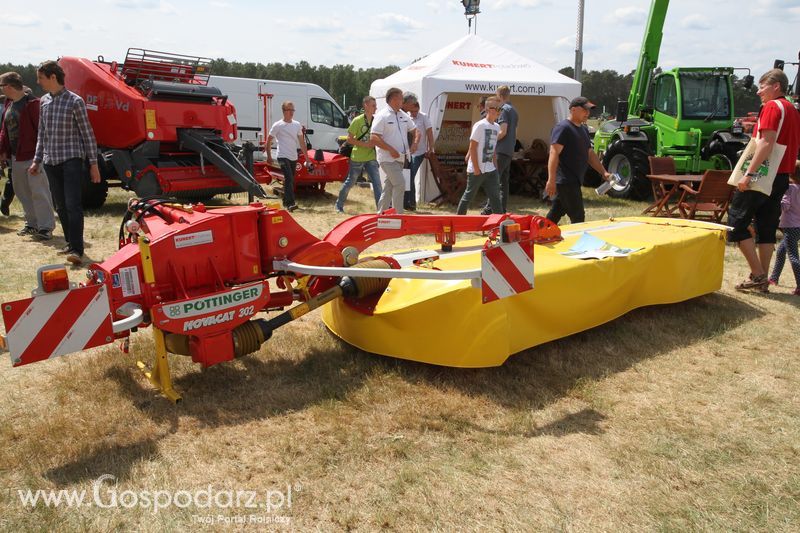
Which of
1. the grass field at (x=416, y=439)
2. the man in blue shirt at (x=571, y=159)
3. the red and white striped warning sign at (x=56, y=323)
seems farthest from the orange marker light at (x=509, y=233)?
the man in blue shirt at (x=571, y=159)

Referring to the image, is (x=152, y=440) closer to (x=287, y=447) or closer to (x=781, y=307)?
(x=287, y=447)

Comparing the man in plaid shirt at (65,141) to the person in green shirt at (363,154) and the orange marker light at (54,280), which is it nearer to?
the orange marker light at (54,280)

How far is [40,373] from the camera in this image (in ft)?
12.2

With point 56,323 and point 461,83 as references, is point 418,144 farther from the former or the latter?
point 56,323

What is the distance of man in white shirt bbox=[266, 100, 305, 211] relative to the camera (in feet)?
33.0

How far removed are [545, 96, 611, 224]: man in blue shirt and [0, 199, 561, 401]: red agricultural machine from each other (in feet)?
8.36

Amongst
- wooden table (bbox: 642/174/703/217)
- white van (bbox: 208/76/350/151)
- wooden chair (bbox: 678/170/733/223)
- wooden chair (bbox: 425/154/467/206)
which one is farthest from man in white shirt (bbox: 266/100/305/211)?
wooden chair (bbox: 678/170/733/223)

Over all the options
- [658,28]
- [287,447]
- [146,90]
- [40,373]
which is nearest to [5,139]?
[146,90]

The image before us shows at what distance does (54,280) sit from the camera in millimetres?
2773

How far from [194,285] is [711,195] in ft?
24.8

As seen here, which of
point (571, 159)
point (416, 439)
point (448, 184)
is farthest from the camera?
point (448, 184)

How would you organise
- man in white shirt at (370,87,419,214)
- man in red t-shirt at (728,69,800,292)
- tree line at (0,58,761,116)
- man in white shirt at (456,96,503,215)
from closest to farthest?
1. man in red t-shirt at (728,69,800,292)
2. man in white shirt at (370,87,419,214)
3. man in white shirt at (456,96,503,215)
4. tree line at (0,58,761,116)

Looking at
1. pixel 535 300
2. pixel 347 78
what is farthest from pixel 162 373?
pixel 347 78

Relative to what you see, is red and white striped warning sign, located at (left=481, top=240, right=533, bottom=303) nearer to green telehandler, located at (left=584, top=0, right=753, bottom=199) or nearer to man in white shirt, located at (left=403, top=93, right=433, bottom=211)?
man in white shirt, located at (left=403, top=93, right=433, bottom=211)
